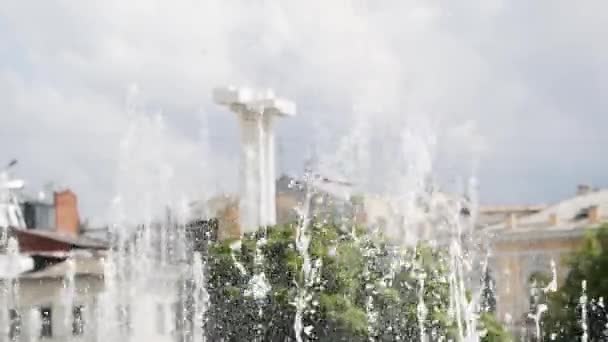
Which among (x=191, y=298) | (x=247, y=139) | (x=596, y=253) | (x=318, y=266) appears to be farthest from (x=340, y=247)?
(x=247, y=139)

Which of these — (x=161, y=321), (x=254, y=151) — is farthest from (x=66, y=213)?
(x=161, y=321)

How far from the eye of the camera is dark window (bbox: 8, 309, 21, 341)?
35.9 m

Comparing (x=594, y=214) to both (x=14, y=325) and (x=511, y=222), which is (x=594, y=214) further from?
(x=14, y=325)

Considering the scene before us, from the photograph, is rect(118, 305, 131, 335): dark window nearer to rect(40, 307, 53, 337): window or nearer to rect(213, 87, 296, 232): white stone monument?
rect(40, 307, 53, 337): window

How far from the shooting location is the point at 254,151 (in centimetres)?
4350

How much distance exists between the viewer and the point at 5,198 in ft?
154

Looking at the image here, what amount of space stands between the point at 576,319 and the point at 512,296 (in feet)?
59.6

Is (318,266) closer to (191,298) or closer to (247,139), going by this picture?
(191,298)

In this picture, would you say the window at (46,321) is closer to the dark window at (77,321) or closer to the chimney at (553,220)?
the dark window at (77,321)

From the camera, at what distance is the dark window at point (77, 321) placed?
3850 centimetres

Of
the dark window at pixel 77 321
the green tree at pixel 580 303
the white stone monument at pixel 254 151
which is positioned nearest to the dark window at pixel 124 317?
the dark window at pixel 77 321

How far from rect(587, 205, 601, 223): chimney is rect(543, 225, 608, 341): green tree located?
48.8 ft

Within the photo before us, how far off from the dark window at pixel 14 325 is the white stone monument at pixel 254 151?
8.52 m

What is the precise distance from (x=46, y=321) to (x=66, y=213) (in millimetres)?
11112
